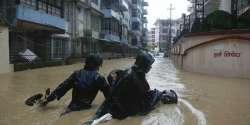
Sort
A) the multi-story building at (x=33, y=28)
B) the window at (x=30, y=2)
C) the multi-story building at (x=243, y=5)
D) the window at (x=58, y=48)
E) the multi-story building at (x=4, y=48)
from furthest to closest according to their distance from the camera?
the window at (x=58, y=48)
the multi-story building at (x=243, y=5)
the window at (x=30, y=2)
the multi-story building at (x=33, y=28)
the multi-story building at (x=4, y=48)

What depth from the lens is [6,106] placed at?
341 inches

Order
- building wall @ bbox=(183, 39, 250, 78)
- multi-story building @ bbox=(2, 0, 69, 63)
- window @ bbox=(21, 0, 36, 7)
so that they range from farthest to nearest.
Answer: window @ bbox=(21, 0, 36, 7), multi-story building @ bbox=(2, 0, 69, 63), building wall @ bbox=(183, 39, 250, 78)

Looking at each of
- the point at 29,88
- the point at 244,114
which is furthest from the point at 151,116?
the point at 29,88

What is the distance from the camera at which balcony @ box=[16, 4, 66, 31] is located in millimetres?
22444

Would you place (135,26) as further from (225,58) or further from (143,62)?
(143,62)

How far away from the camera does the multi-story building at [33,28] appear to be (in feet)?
73.4

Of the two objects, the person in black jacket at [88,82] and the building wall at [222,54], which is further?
the building wall at [222,54]

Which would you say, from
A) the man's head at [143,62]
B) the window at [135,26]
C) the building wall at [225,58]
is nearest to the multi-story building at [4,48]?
the building wall at [225,58]

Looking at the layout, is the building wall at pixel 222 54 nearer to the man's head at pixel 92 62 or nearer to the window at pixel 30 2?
the man's head at pixel 92 62

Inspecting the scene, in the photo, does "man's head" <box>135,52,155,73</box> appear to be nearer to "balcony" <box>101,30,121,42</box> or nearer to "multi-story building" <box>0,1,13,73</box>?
"multi-story building" <box>0,1,13,73</box>

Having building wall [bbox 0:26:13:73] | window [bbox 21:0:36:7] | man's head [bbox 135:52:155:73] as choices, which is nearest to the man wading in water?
man's head [bbox 135:52:155:73]

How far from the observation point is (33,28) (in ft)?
88.3

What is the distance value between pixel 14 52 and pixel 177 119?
744 inches

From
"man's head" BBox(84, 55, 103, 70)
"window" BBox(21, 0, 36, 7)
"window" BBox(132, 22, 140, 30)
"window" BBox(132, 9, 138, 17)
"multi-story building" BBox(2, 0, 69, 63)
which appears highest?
"window" BBox(132, 9, 138, 17)
